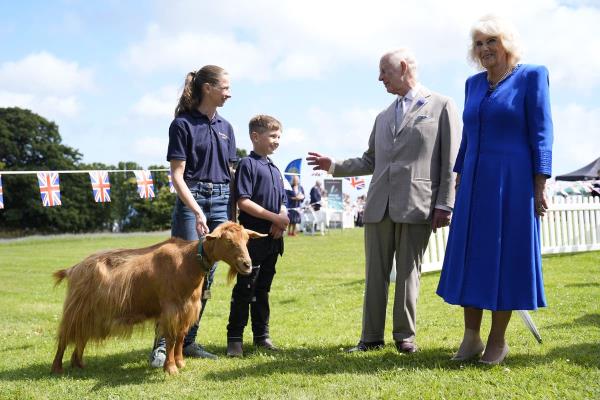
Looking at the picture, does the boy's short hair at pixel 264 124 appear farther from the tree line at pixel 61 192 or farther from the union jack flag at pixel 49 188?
the tree line at pixel 61 192

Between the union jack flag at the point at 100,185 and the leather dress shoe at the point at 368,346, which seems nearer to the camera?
the leather dress shoe at the point at 368,346

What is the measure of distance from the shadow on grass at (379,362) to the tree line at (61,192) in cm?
4394

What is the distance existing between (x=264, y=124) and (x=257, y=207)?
30.0 inches

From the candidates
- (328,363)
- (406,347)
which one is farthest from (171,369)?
(406,347)

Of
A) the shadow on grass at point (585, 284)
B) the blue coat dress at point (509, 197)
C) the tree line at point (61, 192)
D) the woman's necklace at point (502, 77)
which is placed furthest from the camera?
the tree line at point (61, 192)

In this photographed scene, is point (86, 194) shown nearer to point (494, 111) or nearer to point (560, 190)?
point (560, 190)

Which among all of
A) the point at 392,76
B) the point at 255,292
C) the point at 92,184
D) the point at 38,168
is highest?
the point at 38,168

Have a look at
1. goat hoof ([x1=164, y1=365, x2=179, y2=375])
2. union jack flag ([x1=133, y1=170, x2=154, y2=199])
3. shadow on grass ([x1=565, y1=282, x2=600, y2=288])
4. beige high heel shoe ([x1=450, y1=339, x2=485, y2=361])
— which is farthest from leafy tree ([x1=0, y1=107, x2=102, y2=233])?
beige high heel shoe ([x1=450, y1=339, x2=485, y2=361])

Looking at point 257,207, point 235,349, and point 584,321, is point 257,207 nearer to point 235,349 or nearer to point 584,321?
point 235,349

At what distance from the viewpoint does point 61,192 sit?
50281mm

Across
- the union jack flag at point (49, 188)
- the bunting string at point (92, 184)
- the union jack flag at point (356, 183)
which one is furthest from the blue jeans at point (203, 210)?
the union jack flag at point (356, 183)

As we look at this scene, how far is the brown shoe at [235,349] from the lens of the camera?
568 centimetres

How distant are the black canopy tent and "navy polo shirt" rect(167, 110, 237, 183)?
83.5ft

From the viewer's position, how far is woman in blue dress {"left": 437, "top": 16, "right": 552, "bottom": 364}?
15.1 ft
